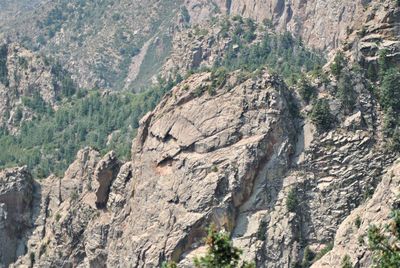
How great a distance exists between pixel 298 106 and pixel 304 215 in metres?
12.3

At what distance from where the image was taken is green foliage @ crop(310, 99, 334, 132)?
142750mm

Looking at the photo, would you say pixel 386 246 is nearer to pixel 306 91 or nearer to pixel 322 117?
pixel 322 117

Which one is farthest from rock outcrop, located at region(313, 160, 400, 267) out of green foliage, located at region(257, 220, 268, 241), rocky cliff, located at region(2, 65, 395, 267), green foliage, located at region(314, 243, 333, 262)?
green foliage, located at region(257, 220, 268, 241)

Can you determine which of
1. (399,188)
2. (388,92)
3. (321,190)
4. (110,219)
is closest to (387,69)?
(388,92)

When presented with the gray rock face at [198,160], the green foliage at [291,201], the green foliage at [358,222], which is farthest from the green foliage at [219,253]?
the green foliage at [291,201]

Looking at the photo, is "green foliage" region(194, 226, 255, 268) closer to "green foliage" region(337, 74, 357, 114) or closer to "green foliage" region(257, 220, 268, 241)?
"green foliage" region(257, 220, 268, 241)

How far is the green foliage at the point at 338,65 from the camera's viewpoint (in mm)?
145750

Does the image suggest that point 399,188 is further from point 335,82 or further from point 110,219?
point 110,219

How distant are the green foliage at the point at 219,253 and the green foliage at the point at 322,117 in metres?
75.5

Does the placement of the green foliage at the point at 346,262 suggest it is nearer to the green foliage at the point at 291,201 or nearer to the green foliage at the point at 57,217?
the green foliage at the point at 291,201

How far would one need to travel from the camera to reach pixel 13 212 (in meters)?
169

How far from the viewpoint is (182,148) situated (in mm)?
148750

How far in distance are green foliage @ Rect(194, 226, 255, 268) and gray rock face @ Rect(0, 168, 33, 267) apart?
102m

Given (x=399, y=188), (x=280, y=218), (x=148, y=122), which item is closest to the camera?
(x=399, y=188)
